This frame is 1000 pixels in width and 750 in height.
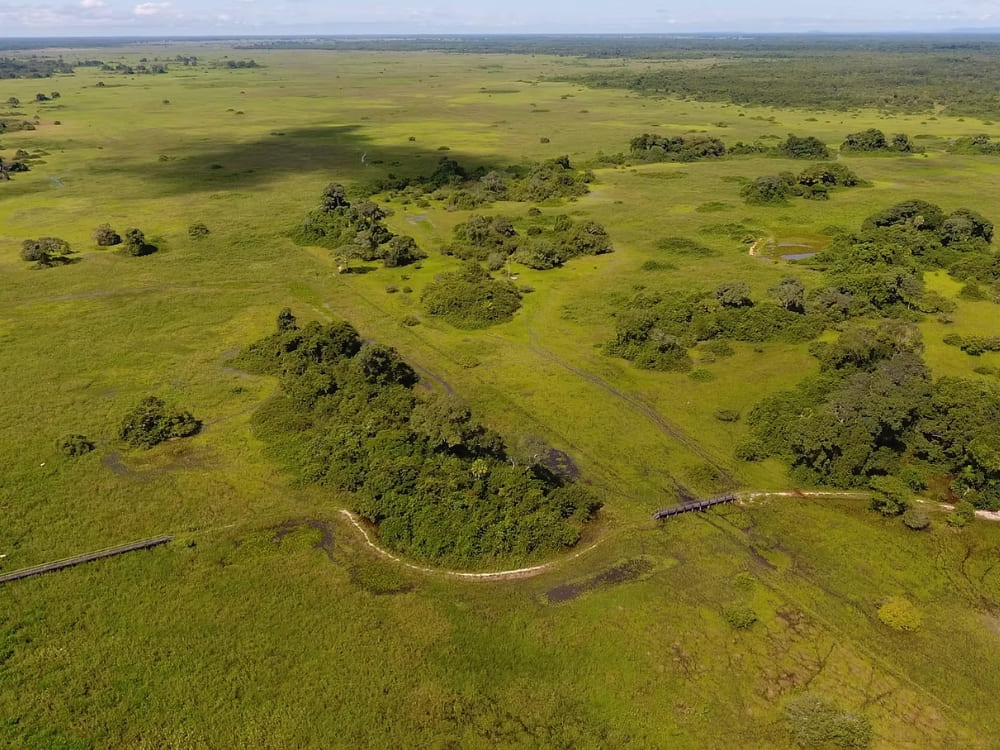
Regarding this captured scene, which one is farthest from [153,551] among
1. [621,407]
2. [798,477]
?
[798,477]

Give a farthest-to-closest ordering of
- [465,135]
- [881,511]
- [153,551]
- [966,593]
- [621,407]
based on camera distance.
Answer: [465,135]
[621,407]
[881,511]
[153,551]
[966,593]

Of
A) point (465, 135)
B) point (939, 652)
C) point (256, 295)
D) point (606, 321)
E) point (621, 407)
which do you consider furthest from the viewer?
point (465, 135)

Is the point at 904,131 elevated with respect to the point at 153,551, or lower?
elevated

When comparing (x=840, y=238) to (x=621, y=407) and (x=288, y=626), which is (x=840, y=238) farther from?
(x=288, y=626)

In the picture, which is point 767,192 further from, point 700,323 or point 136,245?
point 136,245

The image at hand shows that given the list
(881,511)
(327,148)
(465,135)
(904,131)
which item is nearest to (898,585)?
(881,511)

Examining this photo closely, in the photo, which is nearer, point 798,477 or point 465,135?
point 798,477

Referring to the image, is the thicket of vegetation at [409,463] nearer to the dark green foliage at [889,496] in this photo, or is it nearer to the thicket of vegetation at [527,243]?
the dark green foliage at [889,496]
